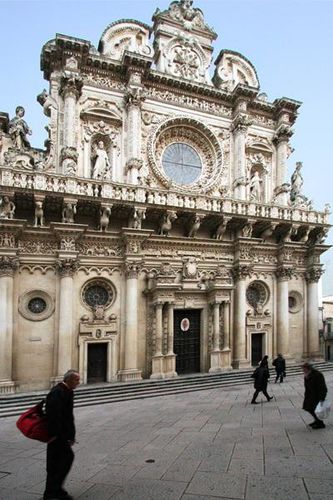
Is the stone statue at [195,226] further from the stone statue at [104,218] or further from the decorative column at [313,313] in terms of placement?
the decorative column at [313,313]

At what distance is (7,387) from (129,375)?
4.94 metres

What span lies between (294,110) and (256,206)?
25.3ft

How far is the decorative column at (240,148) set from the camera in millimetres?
20328

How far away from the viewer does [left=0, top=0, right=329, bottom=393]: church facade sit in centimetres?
1535

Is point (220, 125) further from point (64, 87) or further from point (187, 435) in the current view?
point (187, 435)

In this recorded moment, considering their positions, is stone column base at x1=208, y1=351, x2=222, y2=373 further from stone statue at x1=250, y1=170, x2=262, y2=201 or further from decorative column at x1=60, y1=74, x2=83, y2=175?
decorative column at x1=60, y1=74, x2=83, y2=175

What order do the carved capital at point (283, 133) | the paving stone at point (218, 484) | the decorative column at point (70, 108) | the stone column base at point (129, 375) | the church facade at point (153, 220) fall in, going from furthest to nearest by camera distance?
1. the carved capital at point (283, 133)
2. the decorative column at point (70, 108)
3. the stone column base at point (129, 375)
4. the church facade at point (153, 220)
5. the paving stone at point (218, 484)

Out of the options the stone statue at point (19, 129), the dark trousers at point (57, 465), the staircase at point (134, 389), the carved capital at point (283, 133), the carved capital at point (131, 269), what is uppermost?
the carved capital at point (283, 133)

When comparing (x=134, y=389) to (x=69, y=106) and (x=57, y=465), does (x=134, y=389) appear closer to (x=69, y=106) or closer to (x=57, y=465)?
(x=57, y=465)

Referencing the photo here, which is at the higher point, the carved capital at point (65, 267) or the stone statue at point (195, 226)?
the stone statue at point (195, 226)

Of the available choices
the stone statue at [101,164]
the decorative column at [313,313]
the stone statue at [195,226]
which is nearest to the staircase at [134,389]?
the decorative column at [313,313]

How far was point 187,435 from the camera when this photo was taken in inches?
332

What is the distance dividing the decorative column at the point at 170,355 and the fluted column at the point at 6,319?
6.58 metres

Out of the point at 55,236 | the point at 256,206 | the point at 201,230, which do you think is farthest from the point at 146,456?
the point at 256,206
